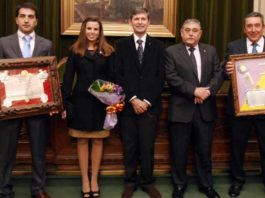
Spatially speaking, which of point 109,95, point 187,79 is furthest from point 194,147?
point 109,95

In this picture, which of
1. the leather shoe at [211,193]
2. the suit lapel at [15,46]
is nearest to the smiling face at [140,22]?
the suit lapel at [15,46]

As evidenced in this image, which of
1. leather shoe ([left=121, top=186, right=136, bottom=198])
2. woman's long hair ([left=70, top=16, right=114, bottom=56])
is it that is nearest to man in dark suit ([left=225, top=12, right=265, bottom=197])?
leather shoe ([left=121, top=186, right=136, bottom=198])

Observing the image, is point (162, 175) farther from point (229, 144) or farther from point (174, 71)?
point (174, 71)

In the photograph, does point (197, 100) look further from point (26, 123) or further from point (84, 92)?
point (26, 123)

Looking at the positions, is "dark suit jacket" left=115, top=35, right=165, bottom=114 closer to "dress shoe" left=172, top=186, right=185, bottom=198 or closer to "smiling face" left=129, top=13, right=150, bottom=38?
"smiling face" left=129, top=13, right=150, bottom=38

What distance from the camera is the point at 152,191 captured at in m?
4.05

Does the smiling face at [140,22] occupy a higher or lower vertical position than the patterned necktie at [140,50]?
higher

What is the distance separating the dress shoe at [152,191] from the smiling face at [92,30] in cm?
145

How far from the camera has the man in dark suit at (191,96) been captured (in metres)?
3.86

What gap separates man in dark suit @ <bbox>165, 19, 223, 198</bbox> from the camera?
152 inches

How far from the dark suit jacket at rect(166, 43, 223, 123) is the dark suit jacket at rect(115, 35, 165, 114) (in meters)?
0.10

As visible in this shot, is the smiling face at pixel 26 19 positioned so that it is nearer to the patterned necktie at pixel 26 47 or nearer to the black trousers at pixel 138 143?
the patterned necktie at pixel 26 47

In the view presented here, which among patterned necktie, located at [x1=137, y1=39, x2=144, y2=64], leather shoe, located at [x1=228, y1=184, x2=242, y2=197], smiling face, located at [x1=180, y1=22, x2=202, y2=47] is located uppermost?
smiling face, located at [x1=180, y1=22, x2=202, y2=47]

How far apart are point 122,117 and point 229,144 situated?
1.27 m
